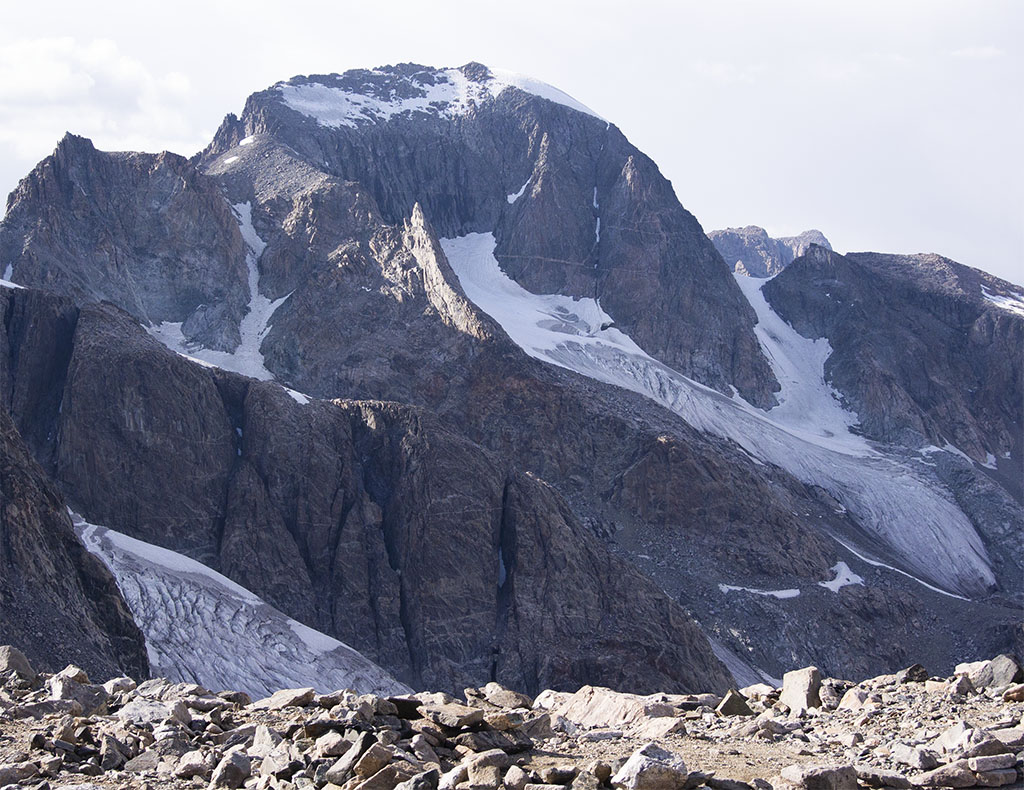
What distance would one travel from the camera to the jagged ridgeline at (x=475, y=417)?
270ft

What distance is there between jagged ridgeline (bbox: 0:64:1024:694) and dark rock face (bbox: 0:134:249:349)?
12.9 inches

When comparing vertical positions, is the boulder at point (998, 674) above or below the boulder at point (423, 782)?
below

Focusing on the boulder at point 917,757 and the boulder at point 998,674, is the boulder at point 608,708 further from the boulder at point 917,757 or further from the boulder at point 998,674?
the boulder at point 917,757

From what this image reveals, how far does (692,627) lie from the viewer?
280 feet

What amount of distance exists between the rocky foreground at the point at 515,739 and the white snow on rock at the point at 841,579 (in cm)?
8383

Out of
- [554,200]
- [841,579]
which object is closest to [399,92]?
[554,200]

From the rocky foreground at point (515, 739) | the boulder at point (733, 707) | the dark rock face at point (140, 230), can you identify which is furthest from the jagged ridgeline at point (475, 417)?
the boulder at point (733, 707)

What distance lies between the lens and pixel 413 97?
186m

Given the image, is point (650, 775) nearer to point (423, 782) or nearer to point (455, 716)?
point (423, 782)

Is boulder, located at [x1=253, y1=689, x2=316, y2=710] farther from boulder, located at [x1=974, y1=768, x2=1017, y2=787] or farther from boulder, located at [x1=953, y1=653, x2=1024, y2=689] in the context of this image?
boulder, located at [x1=953, y1=653, x2=1024, y2=689]

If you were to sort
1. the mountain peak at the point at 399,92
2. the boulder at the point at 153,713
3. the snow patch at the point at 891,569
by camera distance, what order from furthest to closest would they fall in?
the mountain peak at the point at 399,92
the snow patch at the point at 891,569
the boulder at the point at 153,713

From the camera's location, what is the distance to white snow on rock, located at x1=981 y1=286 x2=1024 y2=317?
175 metres

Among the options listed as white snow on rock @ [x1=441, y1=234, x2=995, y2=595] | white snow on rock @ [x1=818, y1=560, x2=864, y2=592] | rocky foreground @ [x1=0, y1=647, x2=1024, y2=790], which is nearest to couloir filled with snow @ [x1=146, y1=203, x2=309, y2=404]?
white snow on rock @ [x1=441, y1=234, x2=995, y2=595]

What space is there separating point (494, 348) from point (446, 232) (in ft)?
185
